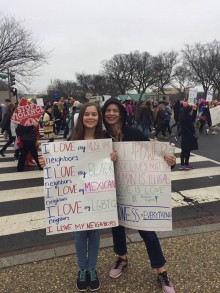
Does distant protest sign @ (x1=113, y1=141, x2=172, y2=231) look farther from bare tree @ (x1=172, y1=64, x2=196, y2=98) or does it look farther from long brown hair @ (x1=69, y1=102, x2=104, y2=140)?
bare tree @ (x1=172, y1=64, x2=196, y2=98)

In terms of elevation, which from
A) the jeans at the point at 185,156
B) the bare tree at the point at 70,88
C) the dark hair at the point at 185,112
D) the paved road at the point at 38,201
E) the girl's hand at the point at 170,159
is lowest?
the paved road at the point at 38,201

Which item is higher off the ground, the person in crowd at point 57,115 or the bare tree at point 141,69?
the bare tree at point 141,69

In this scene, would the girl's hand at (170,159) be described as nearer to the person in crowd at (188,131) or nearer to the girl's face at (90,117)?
the girl's face at (90,117)

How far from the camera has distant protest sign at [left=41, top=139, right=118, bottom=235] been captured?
9.95 feet

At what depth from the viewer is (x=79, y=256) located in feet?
10.2

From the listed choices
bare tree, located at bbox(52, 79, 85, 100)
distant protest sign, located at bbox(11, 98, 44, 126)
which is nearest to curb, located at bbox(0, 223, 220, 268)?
distant protest sign, located at bbox(11, 98, 44, 126)

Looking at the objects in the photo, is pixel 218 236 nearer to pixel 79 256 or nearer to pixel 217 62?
pixel 79 256

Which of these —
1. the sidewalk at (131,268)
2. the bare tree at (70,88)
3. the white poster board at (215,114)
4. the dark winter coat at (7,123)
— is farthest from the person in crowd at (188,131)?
the bare tree at (70,88)

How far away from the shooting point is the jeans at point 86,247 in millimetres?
3100

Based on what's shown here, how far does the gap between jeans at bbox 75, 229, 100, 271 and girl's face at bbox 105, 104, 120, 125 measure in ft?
3.52

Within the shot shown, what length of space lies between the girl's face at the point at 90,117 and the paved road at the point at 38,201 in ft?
6.33

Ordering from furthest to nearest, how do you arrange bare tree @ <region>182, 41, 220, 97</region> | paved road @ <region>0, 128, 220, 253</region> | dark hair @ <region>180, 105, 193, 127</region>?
bare tree @ <region>182, 41, 220, 97</region>
dark hair @ <region>180, 105, 193, 127</region>
paved road @ <region>0, 128, 220, 253</region>

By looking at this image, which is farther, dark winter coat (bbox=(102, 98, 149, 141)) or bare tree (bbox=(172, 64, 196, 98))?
bare tree (bbox=(172, 64, 196, 98))

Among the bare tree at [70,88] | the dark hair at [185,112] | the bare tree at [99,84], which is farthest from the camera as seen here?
the bare tree at [70,88]
